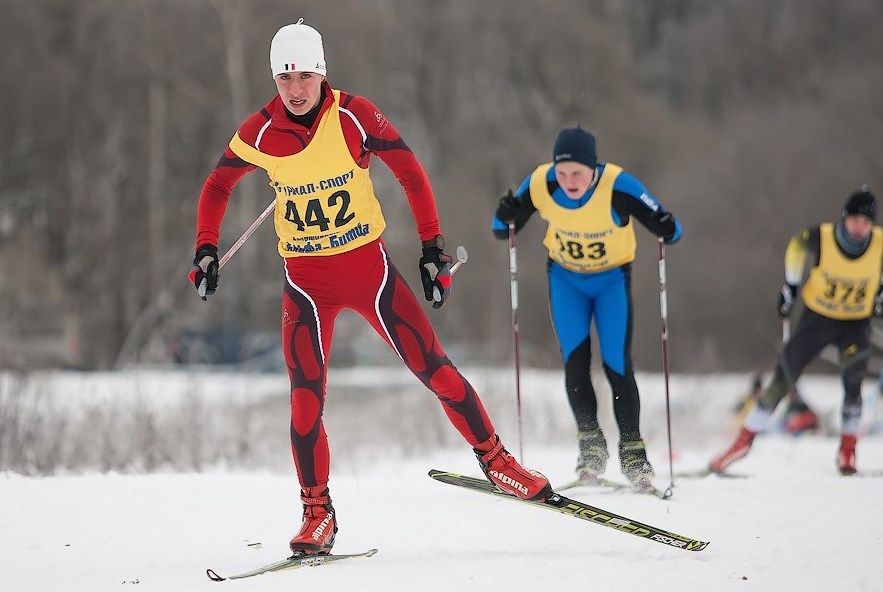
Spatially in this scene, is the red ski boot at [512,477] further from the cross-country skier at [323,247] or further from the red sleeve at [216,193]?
the red sleeve at [216,193]

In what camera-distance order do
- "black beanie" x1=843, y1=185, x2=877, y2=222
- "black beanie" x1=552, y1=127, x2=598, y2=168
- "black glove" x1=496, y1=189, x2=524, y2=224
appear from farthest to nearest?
1. "black beanie" x1=843, y1=185, x2=877, y2=222
2. "black glove" x1=496, y1=189, x2=524, y2=224
3. "black beanie" x1=552, y1=127, x2=598, y2=168

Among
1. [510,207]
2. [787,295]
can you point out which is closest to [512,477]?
[510,207]

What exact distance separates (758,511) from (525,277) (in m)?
19.6

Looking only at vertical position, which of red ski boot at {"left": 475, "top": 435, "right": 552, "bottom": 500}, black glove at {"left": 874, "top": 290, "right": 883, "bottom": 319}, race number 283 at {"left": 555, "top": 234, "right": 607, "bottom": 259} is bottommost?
red ski boot at {"left": 475, "top": 435, "right": 552, "bottom": 500}

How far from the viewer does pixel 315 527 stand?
4.08m

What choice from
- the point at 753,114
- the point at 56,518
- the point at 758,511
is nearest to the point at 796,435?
the point at 758,511

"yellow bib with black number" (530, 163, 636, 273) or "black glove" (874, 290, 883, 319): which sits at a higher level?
"yellow bib with black number" (530, 163, 636, 273)

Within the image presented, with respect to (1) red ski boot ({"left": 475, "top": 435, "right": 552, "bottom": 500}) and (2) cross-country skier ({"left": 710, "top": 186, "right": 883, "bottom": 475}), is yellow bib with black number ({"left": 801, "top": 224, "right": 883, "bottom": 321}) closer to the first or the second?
(2) cross-country skier ({"left": 710, "top": 186, "right": 883, "bottom": 475})

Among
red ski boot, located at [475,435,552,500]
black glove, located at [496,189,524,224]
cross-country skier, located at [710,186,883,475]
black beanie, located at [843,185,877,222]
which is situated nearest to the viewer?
red ski boot, located at [475,435,552,500]

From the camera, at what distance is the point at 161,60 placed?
73.4ft

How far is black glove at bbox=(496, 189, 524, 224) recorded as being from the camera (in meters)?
5.72

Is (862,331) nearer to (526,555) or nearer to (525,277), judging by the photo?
(526,555)

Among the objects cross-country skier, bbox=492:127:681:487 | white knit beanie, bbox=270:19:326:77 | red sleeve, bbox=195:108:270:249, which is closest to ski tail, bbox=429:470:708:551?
cross-country skier, bbox=492:127:681:487

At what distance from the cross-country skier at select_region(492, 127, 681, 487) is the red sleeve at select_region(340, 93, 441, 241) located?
4.07ft
